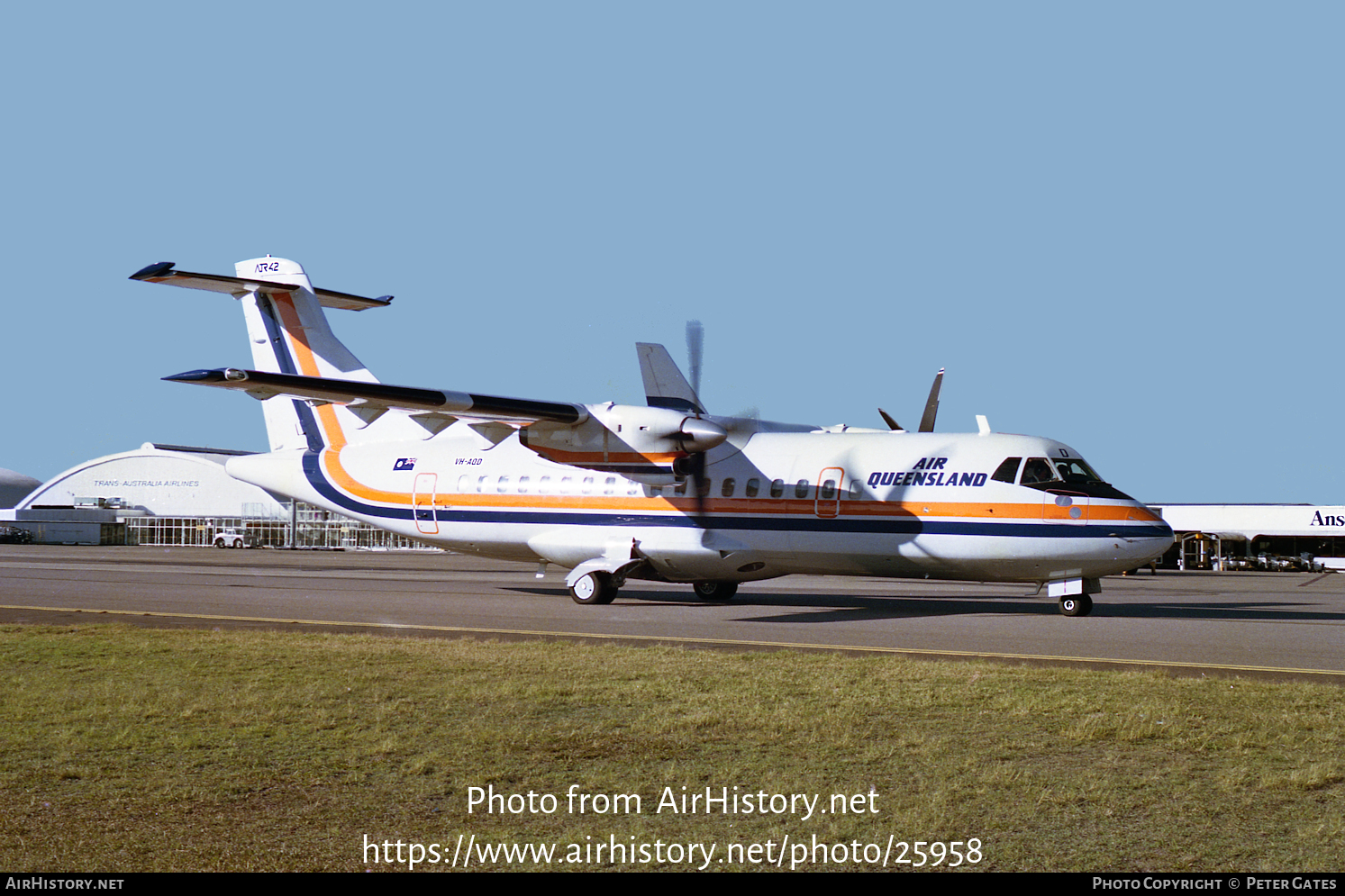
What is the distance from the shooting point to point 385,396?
2036 centimetres

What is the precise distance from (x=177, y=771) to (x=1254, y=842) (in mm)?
6228

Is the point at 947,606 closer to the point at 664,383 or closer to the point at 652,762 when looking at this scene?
the point at 664,383

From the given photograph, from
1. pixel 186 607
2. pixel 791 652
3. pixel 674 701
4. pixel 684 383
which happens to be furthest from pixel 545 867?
pixel 684 383

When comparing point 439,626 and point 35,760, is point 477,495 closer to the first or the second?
point 439,626

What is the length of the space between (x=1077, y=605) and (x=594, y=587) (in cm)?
895

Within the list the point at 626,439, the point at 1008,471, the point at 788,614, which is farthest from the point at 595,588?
the point at 1008,471

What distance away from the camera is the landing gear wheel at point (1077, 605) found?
2019 centimetres

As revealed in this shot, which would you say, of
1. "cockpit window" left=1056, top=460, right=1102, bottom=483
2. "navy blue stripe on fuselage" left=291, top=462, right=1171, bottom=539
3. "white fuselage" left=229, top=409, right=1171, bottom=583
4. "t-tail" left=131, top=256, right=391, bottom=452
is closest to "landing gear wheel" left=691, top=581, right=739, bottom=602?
"white fuselage" left=229, top=409, right=1171, bottom=583

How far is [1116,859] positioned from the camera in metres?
5.63

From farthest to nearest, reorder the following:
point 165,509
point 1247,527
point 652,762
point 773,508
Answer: point 165,509, point 1247,527, point 773,508, point 652,762

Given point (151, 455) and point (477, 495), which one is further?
point (151, 455)

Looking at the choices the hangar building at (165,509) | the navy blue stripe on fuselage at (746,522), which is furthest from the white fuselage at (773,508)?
the hangar building at (165,509)

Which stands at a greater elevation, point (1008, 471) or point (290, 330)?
point (290, 330)

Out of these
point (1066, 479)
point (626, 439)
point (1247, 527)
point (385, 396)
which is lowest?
point (1247, 527)
